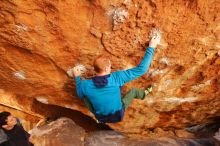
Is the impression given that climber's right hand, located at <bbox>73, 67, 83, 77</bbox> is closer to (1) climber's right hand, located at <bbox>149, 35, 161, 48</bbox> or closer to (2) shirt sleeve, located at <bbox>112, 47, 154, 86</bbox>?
(2) shirt sleeve, located at <bbox>112, 47, 154, 86</bbox>

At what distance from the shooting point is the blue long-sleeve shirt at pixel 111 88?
3.25 metres

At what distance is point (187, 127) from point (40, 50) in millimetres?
3106

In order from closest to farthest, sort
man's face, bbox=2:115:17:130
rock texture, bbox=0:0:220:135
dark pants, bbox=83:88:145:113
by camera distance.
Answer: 1. rock texture, bbox=0:0:220:135
2. dark pants, bbox=83:88:145:113
3. man's face, bbox=2:115:17:130

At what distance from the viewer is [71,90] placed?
13.6ft

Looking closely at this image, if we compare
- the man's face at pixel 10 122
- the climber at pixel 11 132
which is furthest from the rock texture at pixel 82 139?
the man's face at pixel 10 122

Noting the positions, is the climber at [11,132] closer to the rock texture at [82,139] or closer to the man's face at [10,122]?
the man's face at [10,122]

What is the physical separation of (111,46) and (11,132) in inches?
79.4

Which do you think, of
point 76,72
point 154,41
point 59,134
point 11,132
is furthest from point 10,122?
point 154,41

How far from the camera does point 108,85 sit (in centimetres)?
328

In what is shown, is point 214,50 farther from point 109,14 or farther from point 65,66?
point 65,66

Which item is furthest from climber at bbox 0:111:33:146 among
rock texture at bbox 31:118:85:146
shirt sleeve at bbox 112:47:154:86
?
shirt sleeve at bbox 112:47:154:86

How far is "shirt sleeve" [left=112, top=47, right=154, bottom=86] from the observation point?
322cm

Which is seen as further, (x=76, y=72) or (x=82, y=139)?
(x=82, y=139)

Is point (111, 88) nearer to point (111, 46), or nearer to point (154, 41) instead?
point (111, 46)
